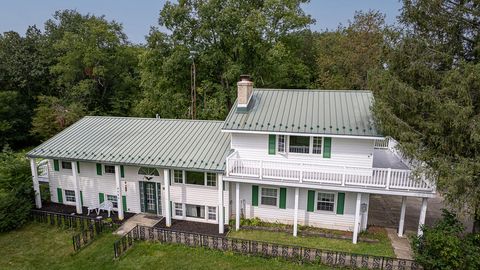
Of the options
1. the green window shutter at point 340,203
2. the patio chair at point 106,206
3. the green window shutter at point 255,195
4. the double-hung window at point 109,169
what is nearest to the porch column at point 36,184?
the patio chair at point 106,206

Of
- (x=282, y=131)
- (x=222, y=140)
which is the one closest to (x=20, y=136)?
(x=222, y=140)

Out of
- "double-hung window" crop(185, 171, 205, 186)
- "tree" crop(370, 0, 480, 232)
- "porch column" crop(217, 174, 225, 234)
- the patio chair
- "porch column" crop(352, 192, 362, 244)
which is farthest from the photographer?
the patio chair

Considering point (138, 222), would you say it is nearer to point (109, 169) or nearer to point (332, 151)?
point (109, 169)

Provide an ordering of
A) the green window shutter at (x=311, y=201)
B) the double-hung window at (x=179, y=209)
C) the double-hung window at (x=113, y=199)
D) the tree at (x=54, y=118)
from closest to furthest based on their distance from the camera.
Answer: the green window shutter at (x=311, y=201)
the double-hung window at (x=179, y=209)
the double-hung window at (x=113, y=199)
the tree at (x=54, y=118)

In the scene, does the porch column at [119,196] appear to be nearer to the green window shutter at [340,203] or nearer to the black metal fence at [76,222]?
the black metal fence at [76,222]

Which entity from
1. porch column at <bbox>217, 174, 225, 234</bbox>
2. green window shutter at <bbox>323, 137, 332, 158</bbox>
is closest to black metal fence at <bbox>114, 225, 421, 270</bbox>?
porch column at <bbox>217, 174, 225, 234</bbox>

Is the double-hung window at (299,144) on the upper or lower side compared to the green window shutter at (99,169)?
upper

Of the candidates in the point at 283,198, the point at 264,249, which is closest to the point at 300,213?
the point at 283,198

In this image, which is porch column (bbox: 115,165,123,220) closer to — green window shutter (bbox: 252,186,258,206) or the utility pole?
green window shutter (bbox: 252,186,258,206)
